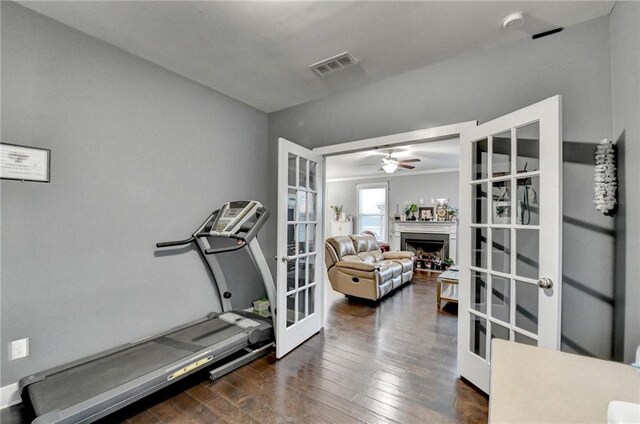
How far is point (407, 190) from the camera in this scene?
7.38 m

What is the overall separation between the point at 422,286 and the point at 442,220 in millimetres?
2104

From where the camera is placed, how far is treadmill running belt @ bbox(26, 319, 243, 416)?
64.1 inches

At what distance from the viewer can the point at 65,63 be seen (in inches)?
80.9

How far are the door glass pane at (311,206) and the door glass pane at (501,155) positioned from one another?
5.65ft

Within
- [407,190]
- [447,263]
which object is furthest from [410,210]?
[447,263]

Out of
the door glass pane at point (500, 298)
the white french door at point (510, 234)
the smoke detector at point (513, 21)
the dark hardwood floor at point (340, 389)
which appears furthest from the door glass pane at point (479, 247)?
the smoke detector at point (513, 21)

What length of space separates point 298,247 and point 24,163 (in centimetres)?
216

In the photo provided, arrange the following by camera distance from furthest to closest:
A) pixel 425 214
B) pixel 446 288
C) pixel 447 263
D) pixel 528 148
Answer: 1. pixel 425 214
2. pixel 447 263
3. pixel 446 288
4. pixel 528 148

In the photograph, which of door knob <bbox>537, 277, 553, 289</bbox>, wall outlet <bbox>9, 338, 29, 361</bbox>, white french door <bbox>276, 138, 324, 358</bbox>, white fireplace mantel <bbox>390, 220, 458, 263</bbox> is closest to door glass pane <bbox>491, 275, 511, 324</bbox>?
door knob <bbox>537, 277, 553, 289</bbox>

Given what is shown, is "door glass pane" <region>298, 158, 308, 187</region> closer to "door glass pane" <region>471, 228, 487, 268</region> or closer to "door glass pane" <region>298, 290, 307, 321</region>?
"door glass pane" <region>298, 290, 307, 321</region>

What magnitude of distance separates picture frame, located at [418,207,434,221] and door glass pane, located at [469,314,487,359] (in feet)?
16.4

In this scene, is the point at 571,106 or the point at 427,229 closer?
the point at 571,106

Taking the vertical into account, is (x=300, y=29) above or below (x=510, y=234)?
above

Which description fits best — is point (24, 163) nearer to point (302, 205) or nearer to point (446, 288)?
point (302, 205)
